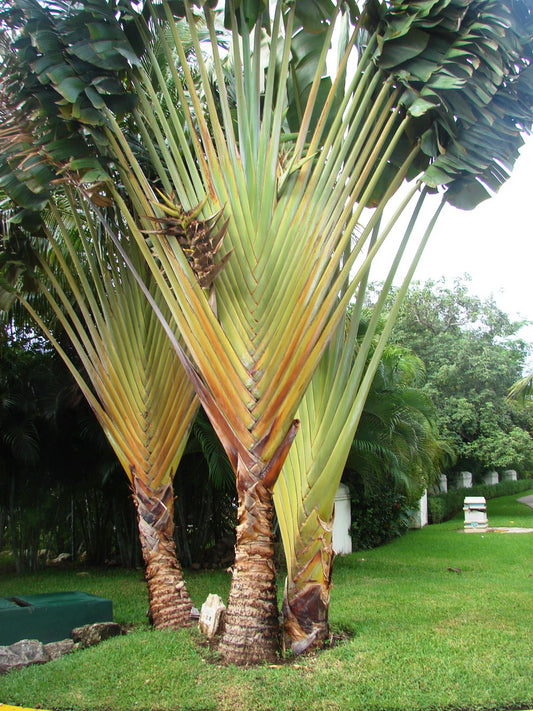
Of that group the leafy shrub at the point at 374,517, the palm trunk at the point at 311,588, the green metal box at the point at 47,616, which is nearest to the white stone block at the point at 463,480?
the leafy shrub at the point at 374,517

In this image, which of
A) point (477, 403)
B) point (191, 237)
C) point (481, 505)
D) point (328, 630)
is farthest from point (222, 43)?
point (477, 403)

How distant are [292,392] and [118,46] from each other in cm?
359

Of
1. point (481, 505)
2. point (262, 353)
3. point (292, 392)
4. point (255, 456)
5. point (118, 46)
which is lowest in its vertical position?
point (481, 505)

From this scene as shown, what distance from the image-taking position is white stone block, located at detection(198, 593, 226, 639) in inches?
236

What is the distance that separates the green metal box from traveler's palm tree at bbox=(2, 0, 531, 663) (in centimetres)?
212

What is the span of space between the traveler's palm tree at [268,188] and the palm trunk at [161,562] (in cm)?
153

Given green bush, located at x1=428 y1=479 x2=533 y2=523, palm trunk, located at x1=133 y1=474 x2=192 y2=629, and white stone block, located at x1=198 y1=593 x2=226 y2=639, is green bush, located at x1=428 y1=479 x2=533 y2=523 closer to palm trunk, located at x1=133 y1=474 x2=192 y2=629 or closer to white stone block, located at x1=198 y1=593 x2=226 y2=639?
palm trunk, located at x1=133 y1=474 x2=192 y2=629

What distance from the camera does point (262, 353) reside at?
5.55 metres

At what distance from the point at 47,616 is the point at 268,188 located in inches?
190

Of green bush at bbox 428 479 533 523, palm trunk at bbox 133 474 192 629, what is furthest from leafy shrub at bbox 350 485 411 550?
palm trunk at bbox 133 474 192 629

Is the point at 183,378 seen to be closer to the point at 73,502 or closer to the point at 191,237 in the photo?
the point at 191,237

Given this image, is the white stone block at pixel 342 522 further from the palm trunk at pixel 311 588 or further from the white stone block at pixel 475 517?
the palm trunk at pixel 311 588

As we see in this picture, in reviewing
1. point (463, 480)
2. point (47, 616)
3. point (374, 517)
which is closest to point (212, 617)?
point (47, 616)

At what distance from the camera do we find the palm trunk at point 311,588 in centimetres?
548
